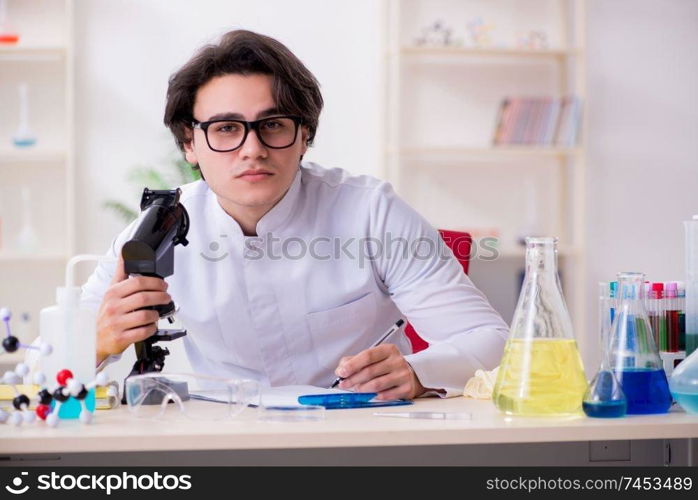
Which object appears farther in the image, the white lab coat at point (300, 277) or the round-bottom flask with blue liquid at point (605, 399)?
the white lab coat at point (300, 277)

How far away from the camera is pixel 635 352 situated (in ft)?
3.82

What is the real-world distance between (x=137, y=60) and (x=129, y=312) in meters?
3.08

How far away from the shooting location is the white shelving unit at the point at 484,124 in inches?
173

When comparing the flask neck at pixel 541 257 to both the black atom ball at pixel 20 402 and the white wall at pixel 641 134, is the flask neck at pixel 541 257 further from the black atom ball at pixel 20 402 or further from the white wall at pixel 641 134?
the white wall at pixel 641 134

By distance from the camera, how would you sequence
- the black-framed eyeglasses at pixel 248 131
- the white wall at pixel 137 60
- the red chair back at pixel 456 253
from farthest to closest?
the white wall at pixel 137 60 → the red chair back at pixel 456 253 → the black-framed eyeglasses at pixel 248 131

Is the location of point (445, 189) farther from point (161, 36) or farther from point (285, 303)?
point (285, 303)

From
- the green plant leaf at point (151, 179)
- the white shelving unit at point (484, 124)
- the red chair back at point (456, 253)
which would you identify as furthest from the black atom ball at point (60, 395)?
the white shelving unit at point (484, 124)

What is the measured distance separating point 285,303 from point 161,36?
2.63 meters

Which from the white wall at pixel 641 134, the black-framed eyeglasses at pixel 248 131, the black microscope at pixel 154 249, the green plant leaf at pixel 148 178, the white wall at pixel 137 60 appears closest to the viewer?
the black microscope at pixel 154 249

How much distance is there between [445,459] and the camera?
1.06m

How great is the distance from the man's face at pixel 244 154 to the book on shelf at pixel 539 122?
2.51 metres

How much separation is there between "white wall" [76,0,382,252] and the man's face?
2359mm

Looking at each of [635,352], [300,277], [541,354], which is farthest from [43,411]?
[300,277]

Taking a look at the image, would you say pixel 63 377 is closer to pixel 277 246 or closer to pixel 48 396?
pixel 48 396
